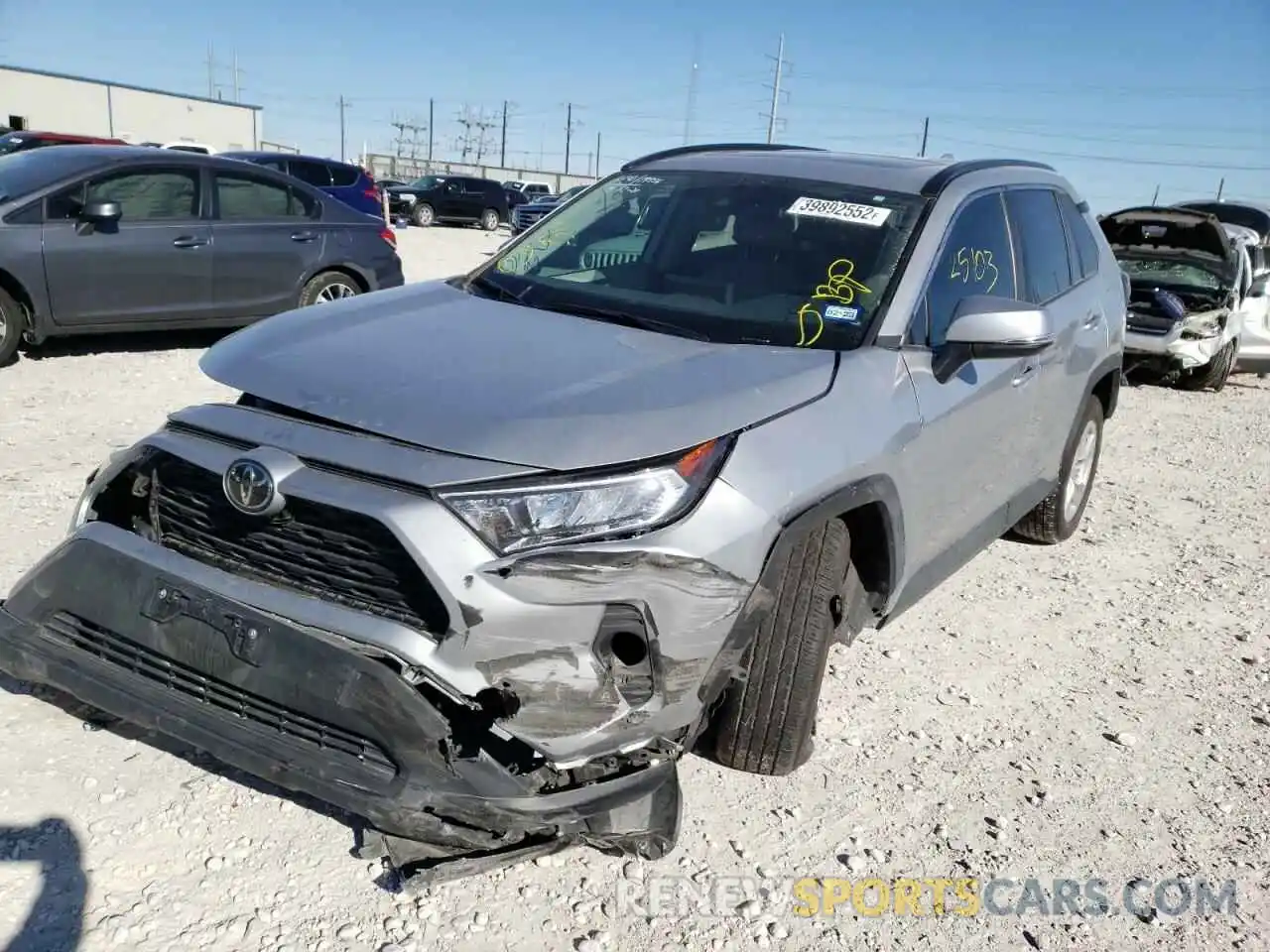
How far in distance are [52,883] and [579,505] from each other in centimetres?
153

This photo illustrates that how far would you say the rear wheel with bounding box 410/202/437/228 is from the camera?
31395 millimetres

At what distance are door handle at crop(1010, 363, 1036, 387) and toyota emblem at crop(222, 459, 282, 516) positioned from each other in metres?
2.69

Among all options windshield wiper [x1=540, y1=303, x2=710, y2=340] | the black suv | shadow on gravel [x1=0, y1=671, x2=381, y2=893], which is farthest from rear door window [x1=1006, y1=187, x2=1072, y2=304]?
the black suv

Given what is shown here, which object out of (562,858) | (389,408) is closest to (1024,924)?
(562,858)

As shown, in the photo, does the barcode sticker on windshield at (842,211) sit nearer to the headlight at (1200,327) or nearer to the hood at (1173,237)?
the headlight at (1200,327)

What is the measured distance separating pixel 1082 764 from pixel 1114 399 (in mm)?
2762

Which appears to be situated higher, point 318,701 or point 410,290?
point 410,290

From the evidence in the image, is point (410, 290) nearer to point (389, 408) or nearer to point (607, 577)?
point (389, 408)

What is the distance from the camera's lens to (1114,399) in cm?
559

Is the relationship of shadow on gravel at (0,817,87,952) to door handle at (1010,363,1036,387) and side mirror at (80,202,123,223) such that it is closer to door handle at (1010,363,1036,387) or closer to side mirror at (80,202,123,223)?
door handle at (1010,363,1036,387)

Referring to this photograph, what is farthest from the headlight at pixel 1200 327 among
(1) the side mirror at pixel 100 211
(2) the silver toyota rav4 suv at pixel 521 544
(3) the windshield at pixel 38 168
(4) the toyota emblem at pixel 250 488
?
(4) the toyota emblem at pixel 250 488

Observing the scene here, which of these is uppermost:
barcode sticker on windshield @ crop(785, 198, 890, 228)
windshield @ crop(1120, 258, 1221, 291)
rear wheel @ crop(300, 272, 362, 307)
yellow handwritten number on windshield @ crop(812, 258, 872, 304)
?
barcode sticker on windshield @ crop(785, 198, 890, 228)

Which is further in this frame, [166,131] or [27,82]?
[166,131]

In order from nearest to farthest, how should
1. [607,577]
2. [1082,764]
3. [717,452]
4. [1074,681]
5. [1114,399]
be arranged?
[607,577]
[717,452]
[1082,764]
[1074,681]
[1114,399]
